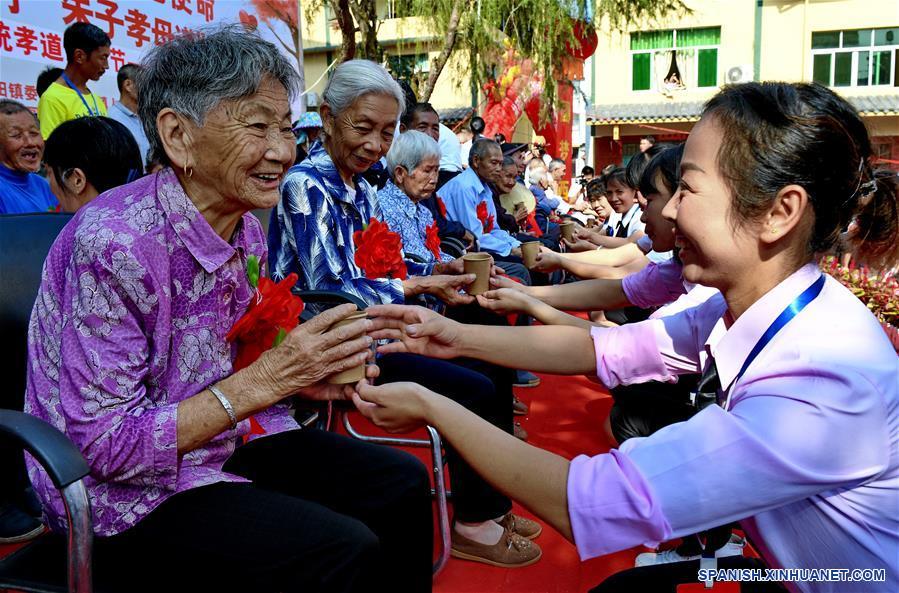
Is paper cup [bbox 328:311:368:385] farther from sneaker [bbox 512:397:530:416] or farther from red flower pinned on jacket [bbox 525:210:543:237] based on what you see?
red flower pinned on jacket [bbox 525:210:543:237]

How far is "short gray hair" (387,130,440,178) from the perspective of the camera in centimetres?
421

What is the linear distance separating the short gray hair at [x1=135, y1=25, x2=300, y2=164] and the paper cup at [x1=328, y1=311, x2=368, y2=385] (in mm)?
572

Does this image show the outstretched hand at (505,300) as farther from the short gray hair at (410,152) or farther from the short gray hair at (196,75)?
the short gray hair at (410,152)

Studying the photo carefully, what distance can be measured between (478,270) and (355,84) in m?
0.91

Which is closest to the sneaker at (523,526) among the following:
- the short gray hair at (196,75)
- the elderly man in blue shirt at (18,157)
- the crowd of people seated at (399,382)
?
the crowd of people seated at (399,382)

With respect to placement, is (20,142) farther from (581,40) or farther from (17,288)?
(581,40)

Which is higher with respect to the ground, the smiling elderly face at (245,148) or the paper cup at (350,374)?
the smiling elderly face at (245,148)

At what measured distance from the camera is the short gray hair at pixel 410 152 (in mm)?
4207

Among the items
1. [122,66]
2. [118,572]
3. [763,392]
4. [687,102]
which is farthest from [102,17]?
[687,102]

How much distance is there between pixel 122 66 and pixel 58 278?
14.6ft

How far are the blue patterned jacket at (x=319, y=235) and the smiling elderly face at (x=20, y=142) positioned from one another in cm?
232

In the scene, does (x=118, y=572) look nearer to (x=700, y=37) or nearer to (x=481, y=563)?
(x=481, y=563)

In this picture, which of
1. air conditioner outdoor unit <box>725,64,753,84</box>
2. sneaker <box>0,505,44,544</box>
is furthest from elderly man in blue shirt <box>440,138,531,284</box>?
air conditioner outdoor unit <box>725,64,753,84</box>

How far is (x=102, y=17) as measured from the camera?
5.05 m
